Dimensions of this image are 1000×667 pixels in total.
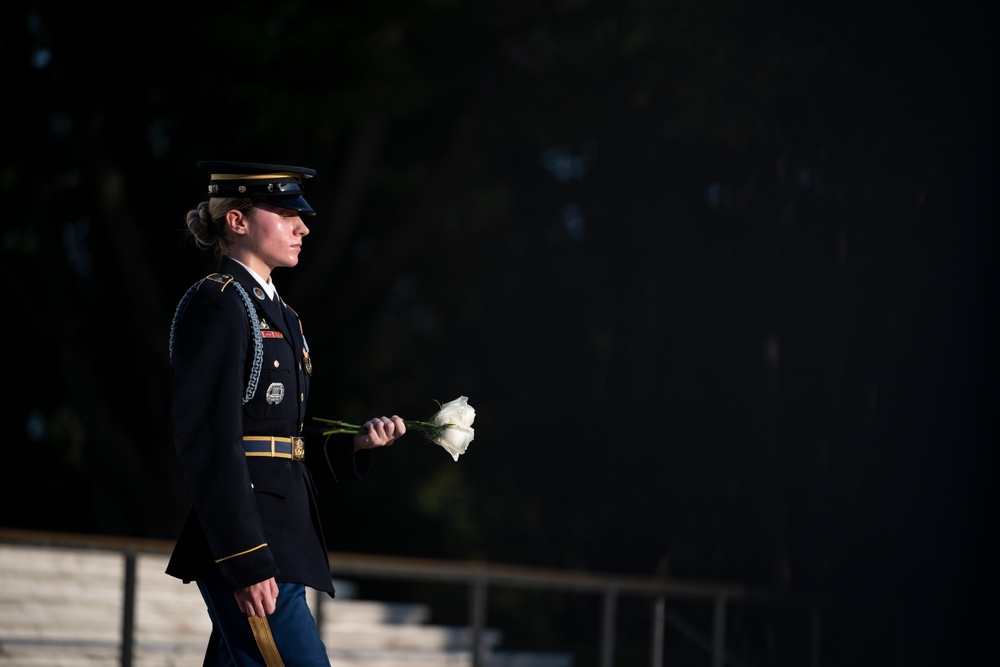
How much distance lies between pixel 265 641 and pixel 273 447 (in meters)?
0.44

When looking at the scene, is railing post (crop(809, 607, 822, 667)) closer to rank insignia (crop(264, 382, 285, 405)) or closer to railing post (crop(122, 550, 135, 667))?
railing post (crop(122, 550, 135, 667))

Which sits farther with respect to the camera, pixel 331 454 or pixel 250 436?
pixel 331 454

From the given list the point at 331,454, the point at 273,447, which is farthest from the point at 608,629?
the point at 273,447

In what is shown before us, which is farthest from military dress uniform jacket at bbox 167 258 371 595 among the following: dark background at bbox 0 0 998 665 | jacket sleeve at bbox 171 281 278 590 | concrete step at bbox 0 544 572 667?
concrete step at bbox 0 544 572 667

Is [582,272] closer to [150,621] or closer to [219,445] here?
[150,621]

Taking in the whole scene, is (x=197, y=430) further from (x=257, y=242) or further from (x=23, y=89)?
(x=23, y=89)

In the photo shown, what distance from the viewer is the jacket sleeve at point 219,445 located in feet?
11.0

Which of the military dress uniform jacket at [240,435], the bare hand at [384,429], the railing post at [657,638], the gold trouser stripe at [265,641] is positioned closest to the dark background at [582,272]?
the railing post at [657,638]

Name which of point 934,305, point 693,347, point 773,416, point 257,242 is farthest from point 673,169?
point 257,242

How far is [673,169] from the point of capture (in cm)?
1562

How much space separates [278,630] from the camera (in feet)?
11.3

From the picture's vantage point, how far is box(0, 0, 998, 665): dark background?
9000mm

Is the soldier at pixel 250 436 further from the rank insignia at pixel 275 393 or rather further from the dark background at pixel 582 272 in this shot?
the dark background at pixel 582 272

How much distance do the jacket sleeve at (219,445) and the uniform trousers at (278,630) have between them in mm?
Answer: 126
